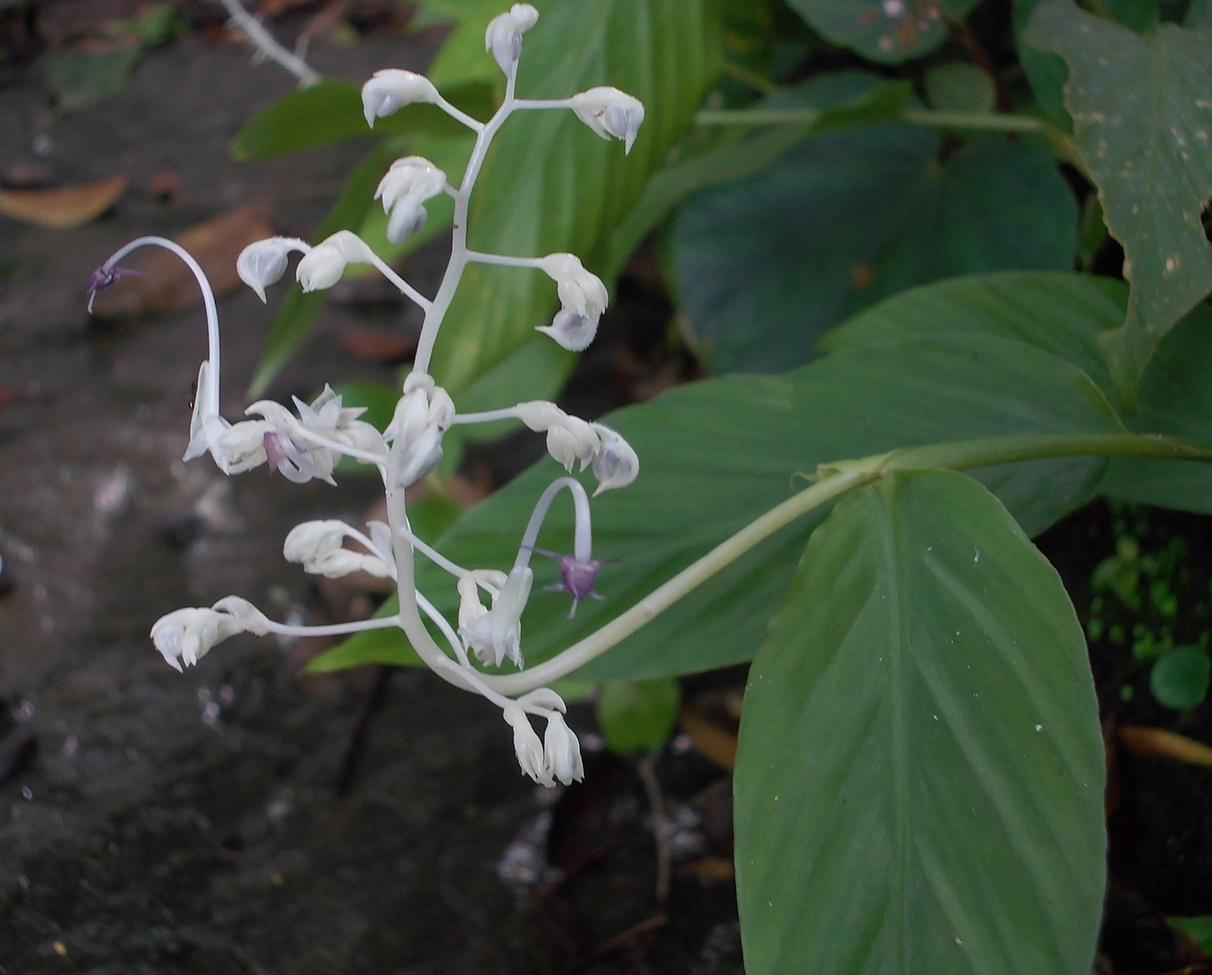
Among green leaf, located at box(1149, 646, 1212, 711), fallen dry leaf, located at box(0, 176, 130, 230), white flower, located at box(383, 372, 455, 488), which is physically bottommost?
fallen dry leaf, located at box(0, 176, 130, 230)

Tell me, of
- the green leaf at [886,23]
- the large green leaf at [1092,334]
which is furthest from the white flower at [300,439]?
the green leaf at [886,23]

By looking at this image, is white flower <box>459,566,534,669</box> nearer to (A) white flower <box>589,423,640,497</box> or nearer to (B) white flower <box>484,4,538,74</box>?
(A) white flower <box>589,423,640,497</box>

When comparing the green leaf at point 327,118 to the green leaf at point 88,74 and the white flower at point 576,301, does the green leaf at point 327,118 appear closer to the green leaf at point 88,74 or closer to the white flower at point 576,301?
the white flower at point 576,301

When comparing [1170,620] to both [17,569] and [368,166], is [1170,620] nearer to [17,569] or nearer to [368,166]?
[368,166]

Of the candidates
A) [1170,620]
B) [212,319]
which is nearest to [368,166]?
[212,319]

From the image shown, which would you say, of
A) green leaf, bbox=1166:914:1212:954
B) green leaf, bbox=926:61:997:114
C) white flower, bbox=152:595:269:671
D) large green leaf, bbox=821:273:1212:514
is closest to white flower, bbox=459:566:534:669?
white flower, bbox=152:595:269:671

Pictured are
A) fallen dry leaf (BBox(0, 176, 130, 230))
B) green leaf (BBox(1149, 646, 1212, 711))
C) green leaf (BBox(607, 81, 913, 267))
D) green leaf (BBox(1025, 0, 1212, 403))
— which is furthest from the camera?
fallen dry leaf (BBox(0, 176, 130, 230))
